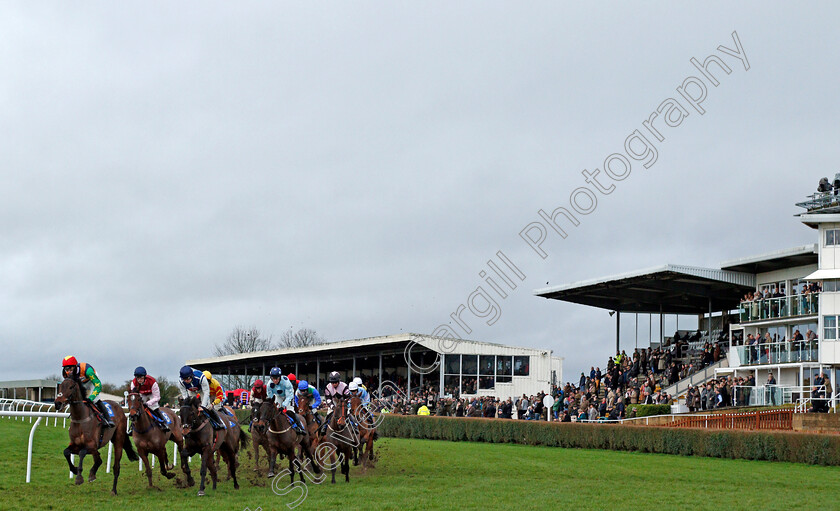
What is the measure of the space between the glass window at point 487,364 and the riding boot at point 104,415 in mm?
30493

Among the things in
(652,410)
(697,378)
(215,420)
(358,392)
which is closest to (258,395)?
(215,420)

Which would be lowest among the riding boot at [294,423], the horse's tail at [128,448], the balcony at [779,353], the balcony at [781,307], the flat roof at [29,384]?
the flat roof at [29,384]

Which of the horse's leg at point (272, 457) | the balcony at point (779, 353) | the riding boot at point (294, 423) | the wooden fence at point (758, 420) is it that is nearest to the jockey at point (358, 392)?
the riding boot at point (294, 423)

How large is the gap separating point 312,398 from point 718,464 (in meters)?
8.37

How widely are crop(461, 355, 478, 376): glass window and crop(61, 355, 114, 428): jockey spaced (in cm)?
3000

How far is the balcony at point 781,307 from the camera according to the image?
2922 cm

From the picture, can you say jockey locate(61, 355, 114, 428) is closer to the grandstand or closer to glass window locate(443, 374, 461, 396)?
the grandstand

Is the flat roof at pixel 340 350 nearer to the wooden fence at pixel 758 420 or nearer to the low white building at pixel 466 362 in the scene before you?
the low white building at pixel 466 362

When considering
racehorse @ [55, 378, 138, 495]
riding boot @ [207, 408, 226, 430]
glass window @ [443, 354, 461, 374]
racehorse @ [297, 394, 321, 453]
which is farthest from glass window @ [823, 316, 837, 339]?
racehorse @ [55, 378, 138, 495]

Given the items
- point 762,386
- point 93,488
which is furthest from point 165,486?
point 762,386

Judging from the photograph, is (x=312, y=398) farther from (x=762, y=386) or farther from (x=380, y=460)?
(x=762, y=386)

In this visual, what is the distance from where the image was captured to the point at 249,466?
55.8 feet

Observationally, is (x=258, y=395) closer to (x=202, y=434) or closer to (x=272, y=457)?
(x=272, y=457)

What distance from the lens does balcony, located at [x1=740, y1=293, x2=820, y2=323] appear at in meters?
29.2
